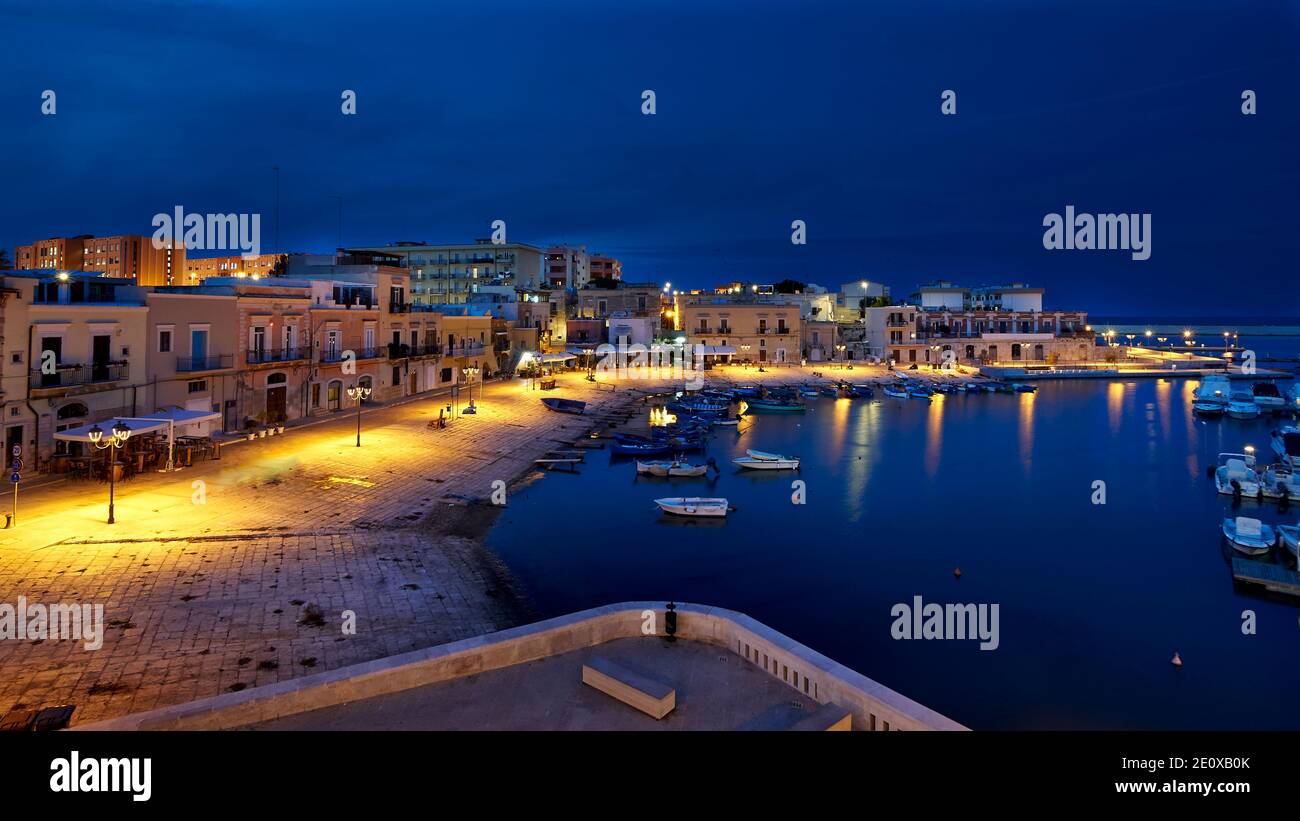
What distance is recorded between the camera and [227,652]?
11.7 metres

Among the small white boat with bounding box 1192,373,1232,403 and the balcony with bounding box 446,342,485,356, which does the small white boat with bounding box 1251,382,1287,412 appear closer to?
the small white boat with bounding box 1192,373,1232,403

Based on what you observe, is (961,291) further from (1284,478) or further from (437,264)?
(1284,478)

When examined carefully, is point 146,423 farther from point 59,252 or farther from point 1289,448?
point 59,252

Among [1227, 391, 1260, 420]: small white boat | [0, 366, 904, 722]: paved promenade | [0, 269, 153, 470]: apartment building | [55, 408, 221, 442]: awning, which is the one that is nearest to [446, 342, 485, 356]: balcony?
[0, 366, 904, 722]: paved promenade

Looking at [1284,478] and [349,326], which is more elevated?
[349,326]

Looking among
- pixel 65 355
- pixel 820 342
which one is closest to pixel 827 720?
pixel 65 355

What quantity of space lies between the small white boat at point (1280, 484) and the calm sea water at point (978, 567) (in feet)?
3.71

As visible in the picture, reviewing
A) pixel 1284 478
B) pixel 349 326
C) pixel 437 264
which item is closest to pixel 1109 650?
pixel 1284 478

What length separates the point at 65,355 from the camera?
2156cm

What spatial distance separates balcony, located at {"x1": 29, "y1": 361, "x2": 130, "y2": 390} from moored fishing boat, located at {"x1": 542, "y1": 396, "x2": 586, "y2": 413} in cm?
2385

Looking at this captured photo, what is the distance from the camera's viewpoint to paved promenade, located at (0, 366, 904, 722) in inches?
433

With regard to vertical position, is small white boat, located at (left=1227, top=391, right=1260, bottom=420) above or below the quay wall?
above

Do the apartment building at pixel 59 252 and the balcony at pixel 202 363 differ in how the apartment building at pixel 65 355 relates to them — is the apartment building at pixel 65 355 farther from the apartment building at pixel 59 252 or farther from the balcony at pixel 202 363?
the apartment building at pixel 59 252
